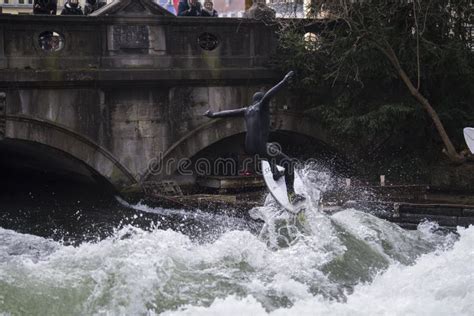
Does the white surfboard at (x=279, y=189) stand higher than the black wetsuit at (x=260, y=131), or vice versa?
the black wetsuit at (x=260, y=131)

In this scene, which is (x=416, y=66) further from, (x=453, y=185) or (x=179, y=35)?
(x=179, y=35)

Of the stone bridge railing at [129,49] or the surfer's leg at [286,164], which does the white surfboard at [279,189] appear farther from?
the stone bridge railing at [129,49]

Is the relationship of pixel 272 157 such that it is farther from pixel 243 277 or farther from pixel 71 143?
pixel 243 277

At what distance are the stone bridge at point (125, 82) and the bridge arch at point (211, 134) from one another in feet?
0.08

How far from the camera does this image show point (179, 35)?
64.1 ft

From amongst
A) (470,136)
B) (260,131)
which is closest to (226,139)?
(260,131)

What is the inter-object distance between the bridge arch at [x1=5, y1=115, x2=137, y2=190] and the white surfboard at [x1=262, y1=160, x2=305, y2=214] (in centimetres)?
393

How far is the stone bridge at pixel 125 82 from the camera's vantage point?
18.2 meters

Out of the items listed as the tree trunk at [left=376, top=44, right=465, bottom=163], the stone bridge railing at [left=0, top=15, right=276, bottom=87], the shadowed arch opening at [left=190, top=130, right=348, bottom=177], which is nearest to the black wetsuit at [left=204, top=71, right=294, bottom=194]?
the stone bridge railing at [left=0, top=15, right=276, bottom=87]

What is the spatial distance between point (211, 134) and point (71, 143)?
10.2 ft

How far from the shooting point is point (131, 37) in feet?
62.4

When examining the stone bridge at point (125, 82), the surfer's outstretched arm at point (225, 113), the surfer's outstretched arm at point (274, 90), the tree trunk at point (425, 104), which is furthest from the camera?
the tree trunk at point (425, 104)

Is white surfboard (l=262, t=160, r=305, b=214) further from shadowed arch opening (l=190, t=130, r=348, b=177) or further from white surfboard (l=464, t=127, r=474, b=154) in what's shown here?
shadowed arch opening (l=190, t=130, r=348, b=177)

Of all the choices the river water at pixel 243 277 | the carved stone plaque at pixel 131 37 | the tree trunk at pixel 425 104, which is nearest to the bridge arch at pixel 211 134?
the carved stone plaque at pixel 131 37
